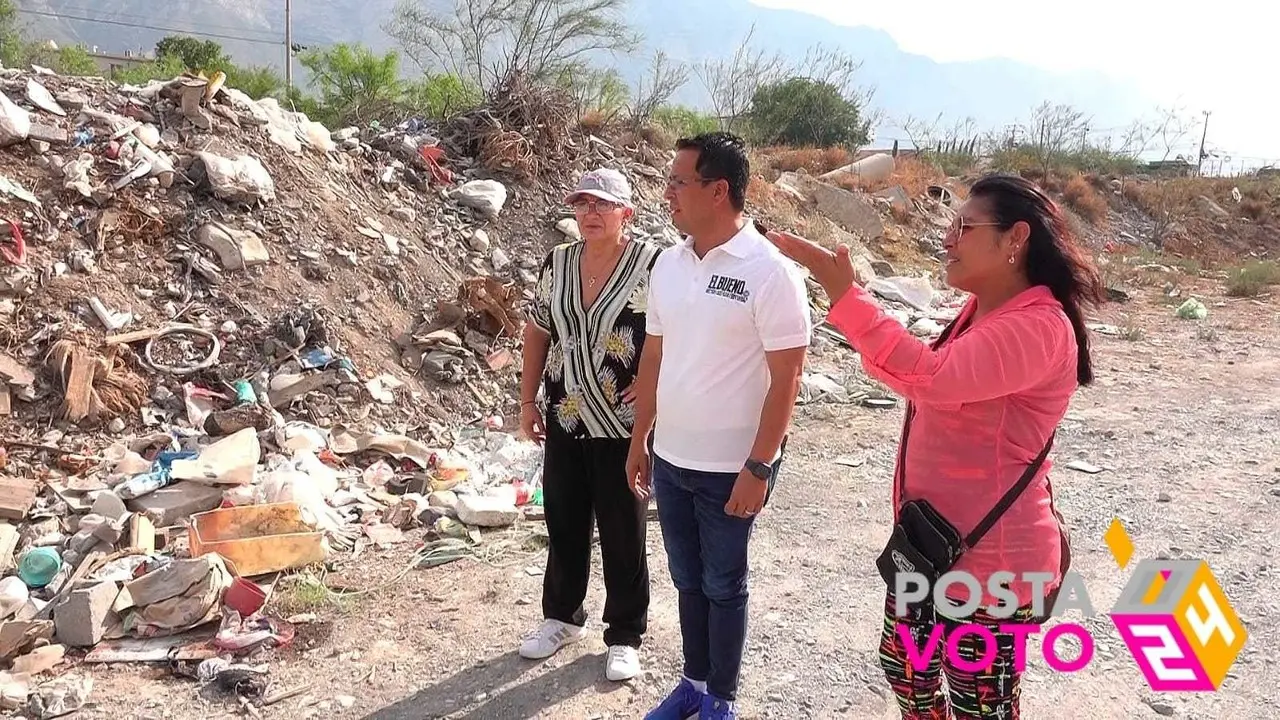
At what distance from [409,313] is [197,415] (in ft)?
6.31

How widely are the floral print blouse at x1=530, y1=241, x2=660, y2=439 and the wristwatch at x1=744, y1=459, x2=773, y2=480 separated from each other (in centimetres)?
64

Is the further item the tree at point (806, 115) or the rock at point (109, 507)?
the tree at point (806, 115)

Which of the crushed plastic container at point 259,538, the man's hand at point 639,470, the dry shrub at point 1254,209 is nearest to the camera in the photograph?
the man's hand at point 639,470

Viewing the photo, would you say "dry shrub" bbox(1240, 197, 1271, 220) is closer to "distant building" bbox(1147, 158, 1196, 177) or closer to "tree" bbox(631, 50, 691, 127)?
"distant building" bbox(1147, 158, 1196, 177)

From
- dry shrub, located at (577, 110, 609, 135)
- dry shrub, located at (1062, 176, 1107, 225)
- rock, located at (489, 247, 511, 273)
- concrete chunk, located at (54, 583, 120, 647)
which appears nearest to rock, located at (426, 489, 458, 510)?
concrete chunk, located at (54, 583, 120, 647)

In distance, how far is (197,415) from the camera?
5.08 meters

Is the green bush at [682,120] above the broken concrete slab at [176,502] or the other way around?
above

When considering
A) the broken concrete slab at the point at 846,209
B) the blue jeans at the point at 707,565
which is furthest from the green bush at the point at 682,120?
the blue jeans at the point at 707,565

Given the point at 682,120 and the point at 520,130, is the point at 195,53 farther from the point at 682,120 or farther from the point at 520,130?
the point at 520,130

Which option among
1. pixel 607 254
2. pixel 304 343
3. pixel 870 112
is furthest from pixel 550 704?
pixel 870 112

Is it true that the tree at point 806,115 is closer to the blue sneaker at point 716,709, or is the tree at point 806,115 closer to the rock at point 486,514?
the rock at point 486,514

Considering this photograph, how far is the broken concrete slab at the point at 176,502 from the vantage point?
4.06 meters

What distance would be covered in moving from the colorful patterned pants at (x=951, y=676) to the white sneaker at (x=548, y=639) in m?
1.45

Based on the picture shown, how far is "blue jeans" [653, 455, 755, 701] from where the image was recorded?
7.54 ft
